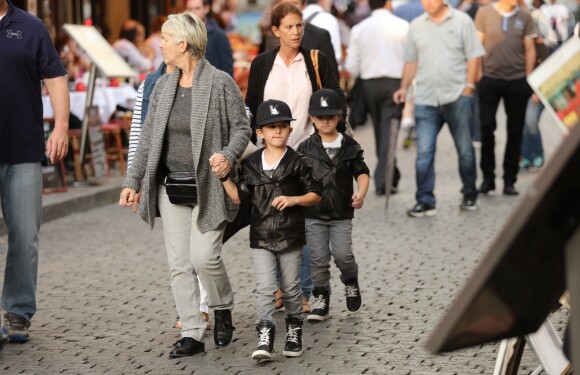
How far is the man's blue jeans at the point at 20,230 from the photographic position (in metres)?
7.02

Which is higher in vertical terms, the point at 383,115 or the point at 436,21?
the point at 436,21

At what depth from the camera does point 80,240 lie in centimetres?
1127

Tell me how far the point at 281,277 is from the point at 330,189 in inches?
33.1

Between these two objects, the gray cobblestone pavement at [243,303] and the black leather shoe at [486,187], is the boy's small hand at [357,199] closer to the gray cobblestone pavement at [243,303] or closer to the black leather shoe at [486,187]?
the gray cobblestone pavement at [243,303]

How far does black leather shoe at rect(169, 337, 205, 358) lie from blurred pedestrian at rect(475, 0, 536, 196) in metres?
7.14

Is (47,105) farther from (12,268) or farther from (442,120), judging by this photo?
(12,268)

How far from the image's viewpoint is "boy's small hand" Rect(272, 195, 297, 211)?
6.43 metres

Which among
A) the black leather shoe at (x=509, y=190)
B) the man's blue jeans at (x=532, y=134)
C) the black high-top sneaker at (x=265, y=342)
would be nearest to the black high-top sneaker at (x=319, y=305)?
the black high-top sneaker at (x=265, y=342)

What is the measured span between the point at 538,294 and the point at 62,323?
197 inches

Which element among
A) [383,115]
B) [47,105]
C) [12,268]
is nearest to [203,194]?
[12,268]

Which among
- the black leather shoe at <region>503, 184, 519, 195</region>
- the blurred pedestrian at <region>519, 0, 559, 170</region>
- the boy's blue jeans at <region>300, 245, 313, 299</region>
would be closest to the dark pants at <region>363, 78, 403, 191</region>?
the black leather shoe at <region>503, 184, 519, 195</region>

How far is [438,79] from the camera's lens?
11938mm

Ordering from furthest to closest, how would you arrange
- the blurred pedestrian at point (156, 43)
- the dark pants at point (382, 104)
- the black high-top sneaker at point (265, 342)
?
the blurred pedestrian at point (156, 43) → the dark pants at point (382, 104) → the black high-top sneaker at point (265, 342)

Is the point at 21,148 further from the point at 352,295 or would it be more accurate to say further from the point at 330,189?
the point at 352,295
